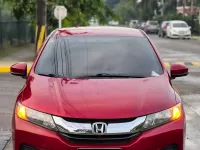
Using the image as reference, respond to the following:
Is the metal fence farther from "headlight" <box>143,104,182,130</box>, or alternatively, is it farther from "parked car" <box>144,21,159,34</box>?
"parked car" <box>144,21,159,34</box>

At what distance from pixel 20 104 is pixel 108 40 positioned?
1661mm

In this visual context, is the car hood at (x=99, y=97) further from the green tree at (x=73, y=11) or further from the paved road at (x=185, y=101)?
the green tree at (x=73, y=11)

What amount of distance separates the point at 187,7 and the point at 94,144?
7299 cm

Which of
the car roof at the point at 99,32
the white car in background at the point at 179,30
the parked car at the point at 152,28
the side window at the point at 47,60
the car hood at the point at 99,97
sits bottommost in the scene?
the parked car at the point at 152,28

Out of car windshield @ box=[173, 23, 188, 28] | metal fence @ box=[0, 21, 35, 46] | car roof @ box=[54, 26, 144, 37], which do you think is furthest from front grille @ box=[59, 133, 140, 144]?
car windshield @ box=[173, 23, 188, 28]

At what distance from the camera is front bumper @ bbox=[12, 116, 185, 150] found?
165 inches

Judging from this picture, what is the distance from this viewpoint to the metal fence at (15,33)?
79.3 ft

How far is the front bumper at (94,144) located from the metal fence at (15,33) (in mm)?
19719

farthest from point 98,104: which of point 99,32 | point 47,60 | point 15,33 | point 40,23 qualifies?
point 15,33

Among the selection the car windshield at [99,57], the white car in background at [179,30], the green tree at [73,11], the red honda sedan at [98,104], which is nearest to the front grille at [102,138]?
the red honda sedan at [98,104]

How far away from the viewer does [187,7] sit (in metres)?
74.9

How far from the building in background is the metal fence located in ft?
114

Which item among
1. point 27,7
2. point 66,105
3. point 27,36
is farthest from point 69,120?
point 27,36

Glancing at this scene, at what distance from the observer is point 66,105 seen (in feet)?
14.5
